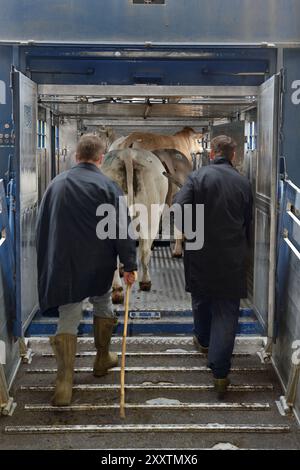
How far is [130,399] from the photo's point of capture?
421 cm

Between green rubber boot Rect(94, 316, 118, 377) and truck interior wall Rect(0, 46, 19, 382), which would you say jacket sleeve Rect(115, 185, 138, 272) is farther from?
truck interior wall Rect(0, 46, 19, 382)

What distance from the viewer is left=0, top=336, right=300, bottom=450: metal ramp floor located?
3.65 metres

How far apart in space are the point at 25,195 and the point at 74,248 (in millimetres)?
1040

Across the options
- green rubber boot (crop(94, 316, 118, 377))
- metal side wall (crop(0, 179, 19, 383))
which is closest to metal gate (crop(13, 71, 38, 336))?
metal side wall (crop(0, 179, 19, 383))

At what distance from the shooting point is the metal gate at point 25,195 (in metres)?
4.48

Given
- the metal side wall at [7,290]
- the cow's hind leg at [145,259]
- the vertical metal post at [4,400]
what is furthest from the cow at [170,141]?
the vertical metal post at [4,400]

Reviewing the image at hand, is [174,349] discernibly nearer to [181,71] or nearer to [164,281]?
[164,281]

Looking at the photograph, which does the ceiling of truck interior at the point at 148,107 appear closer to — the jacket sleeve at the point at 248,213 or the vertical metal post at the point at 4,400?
the jacket sleeve at the point at 248,213

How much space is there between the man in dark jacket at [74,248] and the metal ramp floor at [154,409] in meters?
0.23

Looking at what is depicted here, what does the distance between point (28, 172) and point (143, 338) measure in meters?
1.76

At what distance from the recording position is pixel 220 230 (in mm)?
4258

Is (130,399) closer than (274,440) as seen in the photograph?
No

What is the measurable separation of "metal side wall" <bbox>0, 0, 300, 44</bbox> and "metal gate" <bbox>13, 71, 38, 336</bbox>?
0.49 m

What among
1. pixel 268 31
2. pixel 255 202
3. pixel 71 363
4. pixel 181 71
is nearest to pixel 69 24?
pixel 181 71
